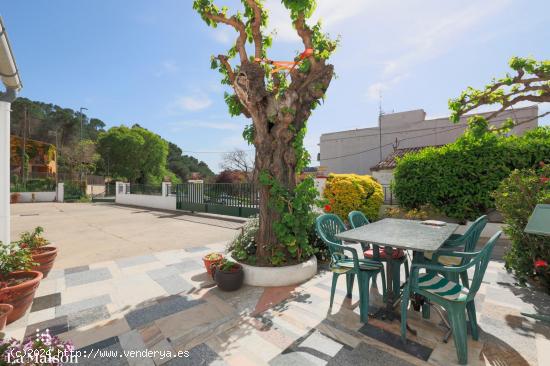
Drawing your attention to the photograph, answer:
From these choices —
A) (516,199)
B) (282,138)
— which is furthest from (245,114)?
(516,199)

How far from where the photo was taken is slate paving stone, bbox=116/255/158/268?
182 inches

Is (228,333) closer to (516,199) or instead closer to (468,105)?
(516,199)

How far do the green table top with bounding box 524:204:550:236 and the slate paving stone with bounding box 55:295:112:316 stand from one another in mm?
4550

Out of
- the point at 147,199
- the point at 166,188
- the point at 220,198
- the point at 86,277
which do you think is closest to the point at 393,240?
the point at 86,277

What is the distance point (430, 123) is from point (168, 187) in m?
20.1

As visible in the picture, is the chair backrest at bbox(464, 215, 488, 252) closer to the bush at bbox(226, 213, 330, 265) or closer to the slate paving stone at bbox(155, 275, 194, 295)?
the bush at bbox(226, 213, 330, 265)

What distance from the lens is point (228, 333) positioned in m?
2.49

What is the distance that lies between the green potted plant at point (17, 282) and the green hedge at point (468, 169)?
8.63 metres

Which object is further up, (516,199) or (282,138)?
(282,138)

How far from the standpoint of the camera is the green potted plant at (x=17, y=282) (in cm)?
258

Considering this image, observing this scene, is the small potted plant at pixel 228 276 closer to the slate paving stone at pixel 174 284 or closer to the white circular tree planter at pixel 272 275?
the white circular tree planter at pixel 272 275

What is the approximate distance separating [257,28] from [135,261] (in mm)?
4784

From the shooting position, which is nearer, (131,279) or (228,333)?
(228,333)

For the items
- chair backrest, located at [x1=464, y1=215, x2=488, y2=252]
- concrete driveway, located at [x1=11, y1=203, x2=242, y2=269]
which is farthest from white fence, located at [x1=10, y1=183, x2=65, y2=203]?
chair backrest, located at [x1=464, y1=215, x2=488, y2=252]
